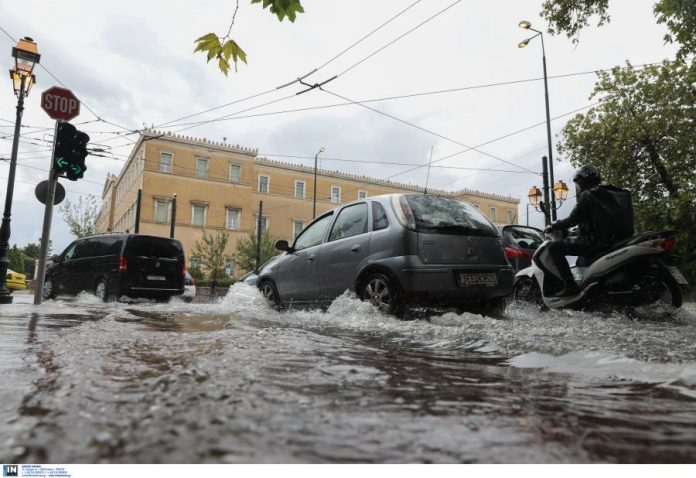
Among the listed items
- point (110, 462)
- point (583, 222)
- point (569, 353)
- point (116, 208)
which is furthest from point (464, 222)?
point (116, 208)

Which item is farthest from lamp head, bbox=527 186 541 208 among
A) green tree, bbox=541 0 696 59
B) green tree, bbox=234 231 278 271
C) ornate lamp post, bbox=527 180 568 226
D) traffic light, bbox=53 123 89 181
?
green tree, bbox=234 231 278 271

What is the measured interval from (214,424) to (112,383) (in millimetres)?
636

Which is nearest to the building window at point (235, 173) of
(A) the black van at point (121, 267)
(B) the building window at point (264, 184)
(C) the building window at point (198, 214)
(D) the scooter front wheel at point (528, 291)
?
(B) the building window at point (264, 184)

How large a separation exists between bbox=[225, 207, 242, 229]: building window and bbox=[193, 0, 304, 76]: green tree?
39.5 meters

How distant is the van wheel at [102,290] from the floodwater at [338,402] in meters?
8.18

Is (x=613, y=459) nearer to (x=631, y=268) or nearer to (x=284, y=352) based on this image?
(x=284, y=352)

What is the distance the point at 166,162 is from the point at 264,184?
977 cm

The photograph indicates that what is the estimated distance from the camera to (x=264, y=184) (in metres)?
45.8

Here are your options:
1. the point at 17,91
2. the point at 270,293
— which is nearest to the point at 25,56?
the point at 17,91

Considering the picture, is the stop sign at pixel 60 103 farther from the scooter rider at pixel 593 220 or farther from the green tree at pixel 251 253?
the green tree at pixel 251 253

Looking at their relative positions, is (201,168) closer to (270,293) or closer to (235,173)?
(235,173)

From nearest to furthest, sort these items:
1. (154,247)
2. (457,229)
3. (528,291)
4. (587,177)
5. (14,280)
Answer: (457,229), (587,177), (528,291), (154,247), (14,280)

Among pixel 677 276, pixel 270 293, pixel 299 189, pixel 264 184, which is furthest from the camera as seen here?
pixel 299 189

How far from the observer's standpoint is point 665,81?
703 inches
